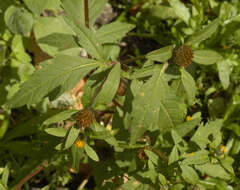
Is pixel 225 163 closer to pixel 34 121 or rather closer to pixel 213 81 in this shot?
pixel 213 81

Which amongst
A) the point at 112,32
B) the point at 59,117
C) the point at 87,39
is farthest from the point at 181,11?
the point at 59,117

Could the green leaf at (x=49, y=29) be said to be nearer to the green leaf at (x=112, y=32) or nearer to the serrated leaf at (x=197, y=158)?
the green leaf at (x=112, y=32)

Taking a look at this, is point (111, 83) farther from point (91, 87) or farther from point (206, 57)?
point (206, 57)

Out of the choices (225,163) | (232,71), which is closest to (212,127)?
(225,163)

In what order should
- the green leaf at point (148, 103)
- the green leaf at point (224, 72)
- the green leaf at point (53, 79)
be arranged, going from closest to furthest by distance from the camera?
the green leaf at point (148, 103)
the green leaf at point (53, 79)
the green leaf at point (224, 72)

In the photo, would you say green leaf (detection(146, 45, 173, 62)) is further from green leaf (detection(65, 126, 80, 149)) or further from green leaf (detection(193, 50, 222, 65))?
green leaf (detection(65, 126, 80, 149))

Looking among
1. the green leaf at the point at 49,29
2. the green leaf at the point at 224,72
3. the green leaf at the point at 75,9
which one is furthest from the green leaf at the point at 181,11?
the green leaf at the point at 75,9

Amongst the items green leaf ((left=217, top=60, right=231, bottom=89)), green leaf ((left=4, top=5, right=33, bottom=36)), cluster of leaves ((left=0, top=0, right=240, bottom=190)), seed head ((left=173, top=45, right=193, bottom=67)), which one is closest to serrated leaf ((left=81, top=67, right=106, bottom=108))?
cluster of leaves ((left=0, top=0, right=240, bottom=190))

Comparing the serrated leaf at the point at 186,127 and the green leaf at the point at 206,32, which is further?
the serrated leaf at the point at 186,127
